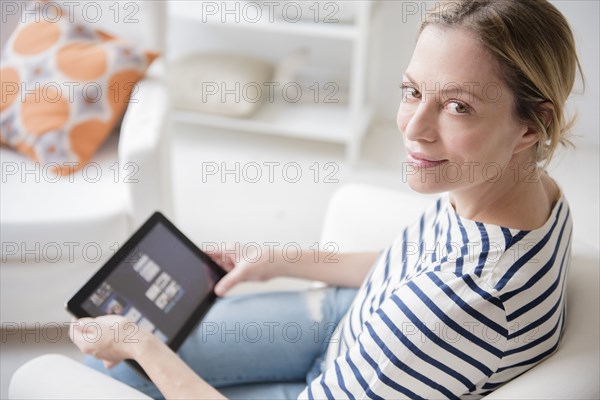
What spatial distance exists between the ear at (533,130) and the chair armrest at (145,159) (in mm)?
851

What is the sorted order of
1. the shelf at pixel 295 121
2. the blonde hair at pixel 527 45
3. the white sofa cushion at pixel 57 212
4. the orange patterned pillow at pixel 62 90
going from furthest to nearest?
1. the shelf at pixel 295 121
2. the orange patterned pillow at pixel 62 90
3. the white sofa cushion at pixel 57 212
4. the blonde hair at pixel 527 45

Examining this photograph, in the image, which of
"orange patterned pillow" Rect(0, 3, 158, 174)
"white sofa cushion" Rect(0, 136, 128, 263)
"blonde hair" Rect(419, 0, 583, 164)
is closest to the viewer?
"blonde hair" Rect(419, 0, 583, 164)

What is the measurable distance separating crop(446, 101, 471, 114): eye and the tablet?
1.74 feet

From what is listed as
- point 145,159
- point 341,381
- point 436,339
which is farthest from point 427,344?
point 145,159

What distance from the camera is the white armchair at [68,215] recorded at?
1446 millimetres

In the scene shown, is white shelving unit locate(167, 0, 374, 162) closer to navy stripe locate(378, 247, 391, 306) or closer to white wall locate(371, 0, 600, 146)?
white wall locate(371, 0, 600, 146)

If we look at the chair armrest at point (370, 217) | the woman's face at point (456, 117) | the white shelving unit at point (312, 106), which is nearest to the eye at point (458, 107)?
the woman's face at point (456, 117)

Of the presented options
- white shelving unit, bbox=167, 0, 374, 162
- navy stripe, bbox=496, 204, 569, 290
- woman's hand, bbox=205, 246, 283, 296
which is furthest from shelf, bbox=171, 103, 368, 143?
navy stripe, bbox=496, 204, 569, 290

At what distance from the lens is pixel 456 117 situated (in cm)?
83

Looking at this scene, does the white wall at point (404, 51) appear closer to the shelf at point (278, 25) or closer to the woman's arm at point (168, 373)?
the shelf at point (278, 25)

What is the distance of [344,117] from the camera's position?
7.92 feet

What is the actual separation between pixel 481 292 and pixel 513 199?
154 mm

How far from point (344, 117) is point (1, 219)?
130 centimetres

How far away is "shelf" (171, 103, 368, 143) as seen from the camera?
2.32 meters
